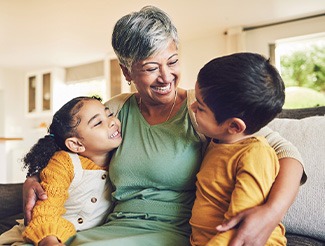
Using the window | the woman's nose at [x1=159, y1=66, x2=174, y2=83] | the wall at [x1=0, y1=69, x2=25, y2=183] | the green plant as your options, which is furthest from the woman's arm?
the wall at [x1=0, y1=69, x2=25, y2=183]

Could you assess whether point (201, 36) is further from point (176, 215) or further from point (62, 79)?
point (176, 215)

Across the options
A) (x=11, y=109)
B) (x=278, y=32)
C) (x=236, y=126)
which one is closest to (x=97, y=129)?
(x=236, y=126)

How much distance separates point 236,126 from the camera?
3.40ft

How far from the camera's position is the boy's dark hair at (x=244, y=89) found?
38.7 inches

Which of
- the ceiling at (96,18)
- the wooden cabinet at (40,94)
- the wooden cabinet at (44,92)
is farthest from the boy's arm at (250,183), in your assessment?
the wooden cabinet at (40,94)

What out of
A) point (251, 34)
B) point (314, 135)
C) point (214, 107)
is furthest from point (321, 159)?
point (251, 34)

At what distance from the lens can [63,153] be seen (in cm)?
132

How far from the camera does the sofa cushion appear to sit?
1211mm

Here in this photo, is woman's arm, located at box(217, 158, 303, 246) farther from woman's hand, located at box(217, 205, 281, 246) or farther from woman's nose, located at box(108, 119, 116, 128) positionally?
woman's nose, located at box(108, 119, 116, 128)

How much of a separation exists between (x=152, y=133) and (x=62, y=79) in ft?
23.2

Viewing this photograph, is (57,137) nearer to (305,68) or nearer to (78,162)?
(78,162)

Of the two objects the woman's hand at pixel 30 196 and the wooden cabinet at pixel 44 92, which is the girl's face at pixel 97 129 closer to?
the woman's hand at pixel 30 196

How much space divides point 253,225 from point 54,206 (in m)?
0.63

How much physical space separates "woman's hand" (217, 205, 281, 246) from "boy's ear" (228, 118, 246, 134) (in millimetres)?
208
